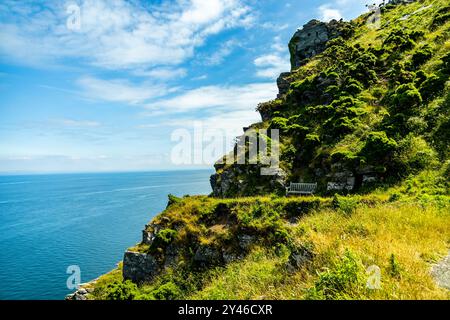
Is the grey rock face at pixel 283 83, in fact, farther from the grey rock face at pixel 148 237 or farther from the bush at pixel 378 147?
the grey rock face at pixel 148 237

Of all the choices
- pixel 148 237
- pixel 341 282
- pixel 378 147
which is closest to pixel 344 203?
pixel 378 147

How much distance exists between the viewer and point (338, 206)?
1917cm

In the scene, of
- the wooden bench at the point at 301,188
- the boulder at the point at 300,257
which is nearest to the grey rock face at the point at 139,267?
the wooden bench at the point at 301,188

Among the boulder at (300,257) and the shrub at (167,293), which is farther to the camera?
the shrub at (167,293)

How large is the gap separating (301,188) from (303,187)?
21cm

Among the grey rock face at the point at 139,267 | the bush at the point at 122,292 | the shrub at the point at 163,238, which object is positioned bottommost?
the grey rock face at the point at 139,267

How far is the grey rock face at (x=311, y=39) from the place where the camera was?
55469 mm

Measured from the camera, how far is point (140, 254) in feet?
86.5

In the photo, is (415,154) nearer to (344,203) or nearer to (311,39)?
(344,203)

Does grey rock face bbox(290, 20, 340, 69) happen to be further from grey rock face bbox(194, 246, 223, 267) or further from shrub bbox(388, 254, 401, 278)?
shrub bbox(388, 254, 401, 278)

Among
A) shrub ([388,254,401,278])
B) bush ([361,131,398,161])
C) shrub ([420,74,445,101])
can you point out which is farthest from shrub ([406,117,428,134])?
shrub ([388,254,401,278])
